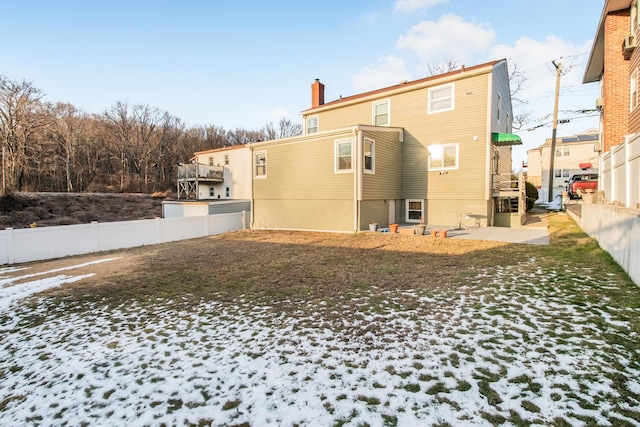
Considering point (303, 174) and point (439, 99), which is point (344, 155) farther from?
point (439, 99)

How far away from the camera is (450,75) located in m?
13.8

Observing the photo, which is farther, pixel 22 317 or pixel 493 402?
pixel 22 317

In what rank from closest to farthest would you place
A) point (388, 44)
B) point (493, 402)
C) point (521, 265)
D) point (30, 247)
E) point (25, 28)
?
point (493, 402) < point (521, 265) < point (30, 247) < point (25, 28) < point (388, 44)

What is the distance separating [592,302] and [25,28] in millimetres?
21571

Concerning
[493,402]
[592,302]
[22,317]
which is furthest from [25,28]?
[592,302]

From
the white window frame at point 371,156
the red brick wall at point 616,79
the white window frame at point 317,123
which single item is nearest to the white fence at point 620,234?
the red brick wall at point 616,79

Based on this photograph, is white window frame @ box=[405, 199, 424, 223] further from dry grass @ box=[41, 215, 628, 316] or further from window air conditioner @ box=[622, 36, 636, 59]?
window air conditioner @ box=[622, 36, 636, 59]

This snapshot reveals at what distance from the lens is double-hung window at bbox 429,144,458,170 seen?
1392cm

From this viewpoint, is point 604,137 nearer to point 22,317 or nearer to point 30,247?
point 22,317

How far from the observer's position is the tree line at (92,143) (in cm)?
3198

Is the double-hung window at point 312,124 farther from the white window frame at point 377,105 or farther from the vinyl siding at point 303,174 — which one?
the vinyl siding at point 303,174

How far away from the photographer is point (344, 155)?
44.0ft

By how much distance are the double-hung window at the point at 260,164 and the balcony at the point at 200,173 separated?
1485 centimetres

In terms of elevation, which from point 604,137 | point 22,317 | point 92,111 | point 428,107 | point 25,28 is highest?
point 92,111
